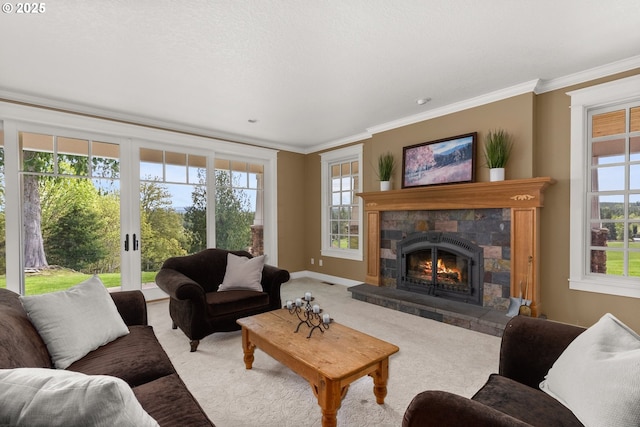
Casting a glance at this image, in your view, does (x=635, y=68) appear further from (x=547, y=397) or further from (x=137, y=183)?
(x=137, y=183)

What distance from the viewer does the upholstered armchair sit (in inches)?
105

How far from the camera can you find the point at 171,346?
110 inches

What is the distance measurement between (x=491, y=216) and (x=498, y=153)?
707mm

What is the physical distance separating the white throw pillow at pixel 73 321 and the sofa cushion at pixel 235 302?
0.92 meters

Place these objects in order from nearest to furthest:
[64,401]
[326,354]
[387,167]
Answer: [64,401] → [326,354] → [387,167]

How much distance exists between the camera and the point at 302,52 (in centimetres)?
252

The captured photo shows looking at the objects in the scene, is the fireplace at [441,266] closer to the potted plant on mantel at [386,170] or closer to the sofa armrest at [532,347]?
the potted plant on mantel at [386,170]

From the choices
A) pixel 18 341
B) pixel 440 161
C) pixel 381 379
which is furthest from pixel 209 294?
pixel 440 161

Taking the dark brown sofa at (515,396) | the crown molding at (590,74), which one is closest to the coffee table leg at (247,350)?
the dark brown sofa at (515,396)

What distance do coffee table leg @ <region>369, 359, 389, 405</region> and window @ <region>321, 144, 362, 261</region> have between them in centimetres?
317

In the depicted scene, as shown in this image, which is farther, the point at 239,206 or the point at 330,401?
the point at 239,206

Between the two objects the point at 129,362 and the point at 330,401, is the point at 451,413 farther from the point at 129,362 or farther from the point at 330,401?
the point at 129,362

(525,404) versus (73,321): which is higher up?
(73,321)

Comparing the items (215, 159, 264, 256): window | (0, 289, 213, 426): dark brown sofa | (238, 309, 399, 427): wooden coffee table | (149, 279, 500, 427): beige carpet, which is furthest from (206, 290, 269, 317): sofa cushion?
(215, 159, 264, 256): window
